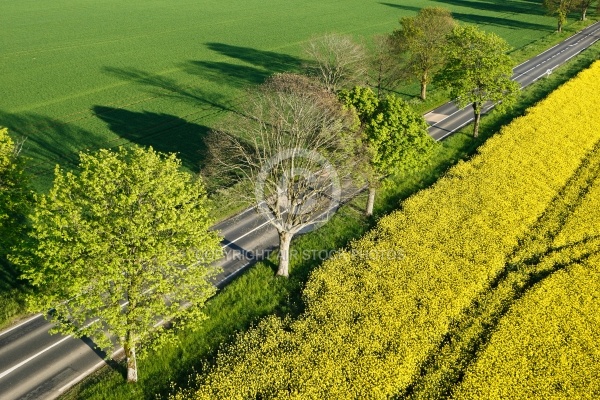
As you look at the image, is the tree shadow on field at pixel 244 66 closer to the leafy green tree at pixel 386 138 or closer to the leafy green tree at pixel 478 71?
the leafy green tree at pixel 478 71

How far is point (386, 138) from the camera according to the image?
3694 centimetres

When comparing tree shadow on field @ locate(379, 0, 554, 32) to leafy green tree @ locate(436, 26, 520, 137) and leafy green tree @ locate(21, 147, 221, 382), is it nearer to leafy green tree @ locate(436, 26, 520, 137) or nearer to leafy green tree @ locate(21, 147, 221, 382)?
leafy green tree @ locate(436, 26, 520, 137)

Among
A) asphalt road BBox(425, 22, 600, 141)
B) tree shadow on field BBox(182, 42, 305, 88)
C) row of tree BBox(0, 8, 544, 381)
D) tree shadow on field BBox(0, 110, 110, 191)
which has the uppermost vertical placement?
row of tree BBox(0, 8, 544, 381)

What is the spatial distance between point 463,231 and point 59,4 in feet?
464

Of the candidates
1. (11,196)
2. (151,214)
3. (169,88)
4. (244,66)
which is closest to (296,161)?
(151,214)

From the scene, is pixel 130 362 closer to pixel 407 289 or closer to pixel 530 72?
pixel 407 289

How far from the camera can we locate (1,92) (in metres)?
66.7

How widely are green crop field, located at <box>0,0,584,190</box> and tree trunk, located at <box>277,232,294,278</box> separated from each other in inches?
754

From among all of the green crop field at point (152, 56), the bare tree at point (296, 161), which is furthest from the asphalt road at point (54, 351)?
the green crop field at point (152, 56)

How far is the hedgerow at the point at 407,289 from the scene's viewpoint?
24703mm

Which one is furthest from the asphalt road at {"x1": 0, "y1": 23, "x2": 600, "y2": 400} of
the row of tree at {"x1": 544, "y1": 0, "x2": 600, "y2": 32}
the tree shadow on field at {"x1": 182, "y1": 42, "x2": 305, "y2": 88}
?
the row of tree at {"x1": 544, "y1": 0, "x2": 600, "y2": 32}

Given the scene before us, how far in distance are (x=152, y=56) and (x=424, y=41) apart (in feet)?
178

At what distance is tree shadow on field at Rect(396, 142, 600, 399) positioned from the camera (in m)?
25.1

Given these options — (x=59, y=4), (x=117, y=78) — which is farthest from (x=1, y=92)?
(x=59, y=4)
